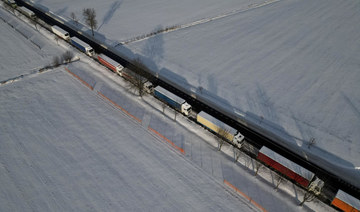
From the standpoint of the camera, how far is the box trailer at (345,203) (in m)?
29.3

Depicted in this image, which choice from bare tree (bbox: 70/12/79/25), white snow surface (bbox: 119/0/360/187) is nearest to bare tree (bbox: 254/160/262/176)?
white snow surface (bbox: 119/0/360/187)

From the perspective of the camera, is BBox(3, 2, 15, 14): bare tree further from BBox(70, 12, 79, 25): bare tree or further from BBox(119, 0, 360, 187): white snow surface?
BBox(119, 0, 360, 187): white snow surface

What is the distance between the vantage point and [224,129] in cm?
3853

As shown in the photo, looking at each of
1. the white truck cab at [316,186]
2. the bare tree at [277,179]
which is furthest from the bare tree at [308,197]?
the bare tree at [277,179]

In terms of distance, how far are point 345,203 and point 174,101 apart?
3079cm

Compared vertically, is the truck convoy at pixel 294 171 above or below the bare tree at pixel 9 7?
below

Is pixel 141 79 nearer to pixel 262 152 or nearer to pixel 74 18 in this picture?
→ pixel 262 152

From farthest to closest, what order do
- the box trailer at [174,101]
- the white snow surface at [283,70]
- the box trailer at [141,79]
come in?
the box trailer at [141,79], the box trailer at [174,101], the white snow surface at [283,70]

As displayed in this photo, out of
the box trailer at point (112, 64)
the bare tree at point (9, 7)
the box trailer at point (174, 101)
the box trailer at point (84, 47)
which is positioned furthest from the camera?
the bare tree at point (9, 7)

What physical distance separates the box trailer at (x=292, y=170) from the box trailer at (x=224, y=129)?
417 cm

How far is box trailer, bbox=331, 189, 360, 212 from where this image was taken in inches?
1154

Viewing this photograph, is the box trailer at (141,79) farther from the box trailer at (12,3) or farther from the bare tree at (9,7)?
the box trailer at (12,3)

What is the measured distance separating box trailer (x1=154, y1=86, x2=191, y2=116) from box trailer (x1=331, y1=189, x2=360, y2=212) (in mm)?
26960

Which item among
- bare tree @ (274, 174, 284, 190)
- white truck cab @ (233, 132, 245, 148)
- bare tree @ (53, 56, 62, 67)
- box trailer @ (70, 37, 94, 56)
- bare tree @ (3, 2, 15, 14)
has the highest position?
bare tree @ (3, 2, 15, 14)
